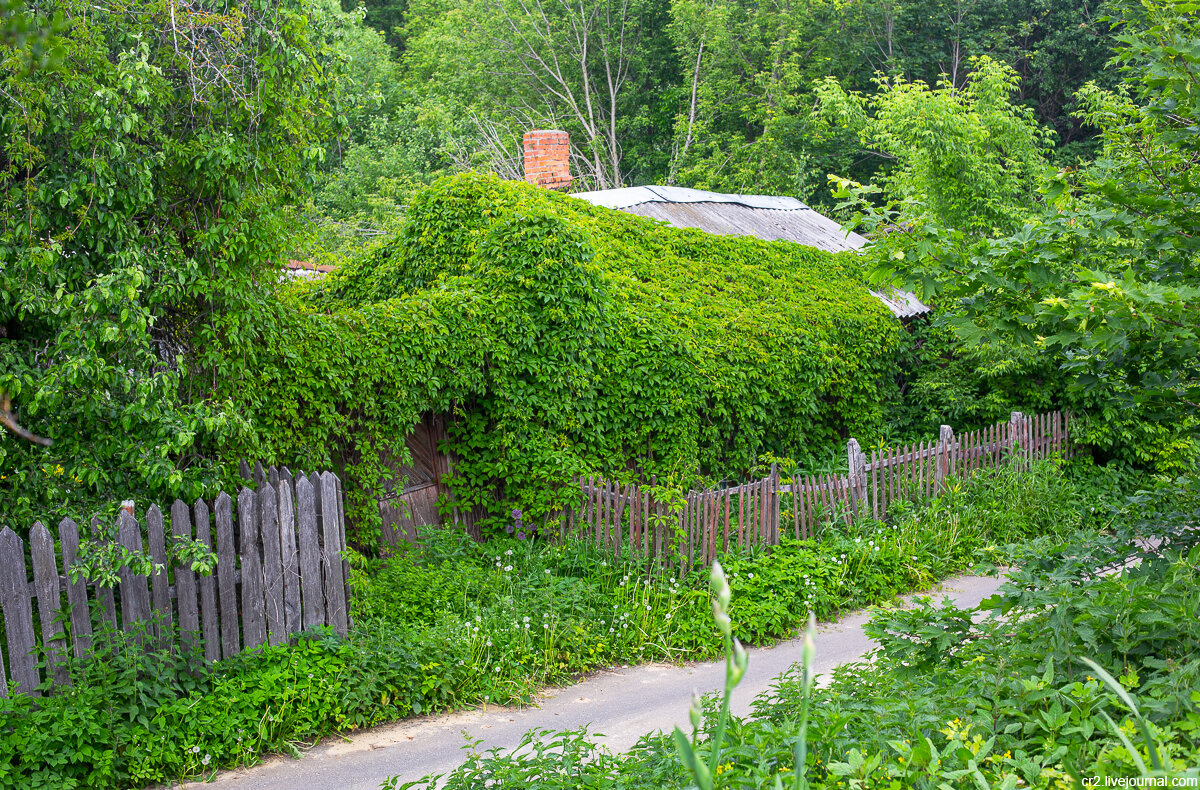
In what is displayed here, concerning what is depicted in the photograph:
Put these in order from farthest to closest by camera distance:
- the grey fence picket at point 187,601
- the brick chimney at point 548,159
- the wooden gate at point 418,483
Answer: the brick chimney at point 548,159
the wooden gate at point 418,483
the grey fence picket at point 187,601

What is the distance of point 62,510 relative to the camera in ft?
17.9

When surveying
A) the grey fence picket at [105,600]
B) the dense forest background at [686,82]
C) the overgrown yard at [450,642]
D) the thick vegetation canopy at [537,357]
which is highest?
the dense forest background at [686,82]

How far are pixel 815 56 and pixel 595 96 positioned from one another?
814cm

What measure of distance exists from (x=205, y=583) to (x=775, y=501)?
17.7 ft

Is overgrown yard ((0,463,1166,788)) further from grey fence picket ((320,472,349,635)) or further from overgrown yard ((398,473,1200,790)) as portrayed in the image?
overgrown yard ((398,473,1200,790))

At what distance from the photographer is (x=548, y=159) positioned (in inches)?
535

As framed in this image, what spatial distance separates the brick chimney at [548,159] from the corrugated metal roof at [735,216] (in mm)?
451

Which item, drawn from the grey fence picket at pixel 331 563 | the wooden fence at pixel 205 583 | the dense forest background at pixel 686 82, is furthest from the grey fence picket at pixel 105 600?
the dense forest background at pixel 686 82

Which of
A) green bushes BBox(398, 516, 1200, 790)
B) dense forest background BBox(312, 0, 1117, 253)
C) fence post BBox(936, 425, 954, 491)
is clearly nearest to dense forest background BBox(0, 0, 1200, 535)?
green bushes BBox(398, 516, 1200, 790)

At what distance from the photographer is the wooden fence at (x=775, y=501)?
834 cm

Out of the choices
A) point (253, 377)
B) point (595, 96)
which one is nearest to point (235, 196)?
point (253, 377)

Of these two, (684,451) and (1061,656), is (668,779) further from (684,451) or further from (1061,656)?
(684,451)

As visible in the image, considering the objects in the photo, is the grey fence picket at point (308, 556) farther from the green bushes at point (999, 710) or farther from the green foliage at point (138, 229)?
the green bushes at point (999, 710)

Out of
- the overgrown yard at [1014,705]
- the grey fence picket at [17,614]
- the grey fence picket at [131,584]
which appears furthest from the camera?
the grey fence picket at [131,584]
